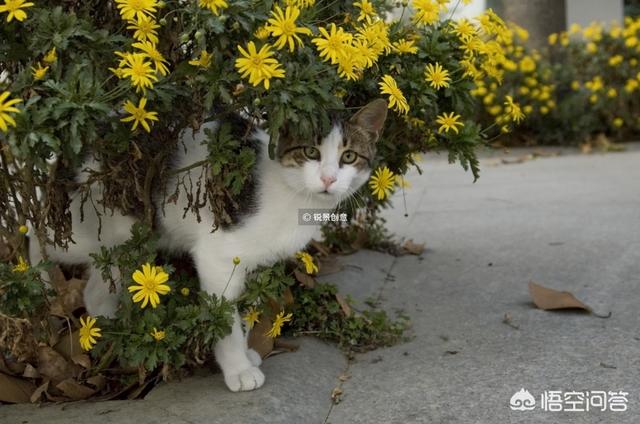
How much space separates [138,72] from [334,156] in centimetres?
84

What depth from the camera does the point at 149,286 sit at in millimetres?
2512

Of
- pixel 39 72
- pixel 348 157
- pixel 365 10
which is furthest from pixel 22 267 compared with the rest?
pixel 365 10

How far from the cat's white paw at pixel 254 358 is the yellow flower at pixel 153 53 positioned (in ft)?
4.04

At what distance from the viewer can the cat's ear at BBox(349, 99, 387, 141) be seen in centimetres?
277

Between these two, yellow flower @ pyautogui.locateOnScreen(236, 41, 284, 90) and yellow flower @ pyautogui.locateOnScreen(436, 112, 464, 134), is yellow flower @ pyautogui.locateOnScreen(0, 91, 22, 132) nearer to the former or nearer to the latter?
yellow flower @ pyautogui.locateOnScreen(236, 41, 284, 90)

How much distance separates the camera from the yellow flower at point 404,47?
2.87 m

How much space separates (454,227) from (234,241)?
262 cm

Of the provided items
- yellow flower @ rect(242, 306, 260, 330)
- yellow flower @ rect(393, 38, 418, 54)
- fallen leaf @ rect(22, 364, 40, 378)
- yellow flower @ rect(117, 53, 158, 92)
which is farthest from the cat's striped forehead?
fallen leaf @ rect(22, 364, 40, 378)

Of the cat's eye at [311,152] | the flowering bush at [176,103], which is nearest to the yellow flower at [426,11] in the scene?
the flowering bush at [176,103]

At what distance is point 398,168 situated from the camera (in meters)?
3.40

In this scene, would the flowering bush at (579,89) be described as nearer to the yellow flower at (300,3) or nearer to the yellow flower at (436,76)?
the yellow flower at (436,76)

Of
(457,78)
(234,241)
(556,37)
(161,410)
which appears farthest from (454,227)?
(556,37)

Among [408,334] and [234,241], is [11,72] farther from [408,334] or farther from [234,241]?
[408,334]

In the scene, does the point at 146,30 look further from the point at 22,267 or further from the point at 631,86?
the point at 631,86
